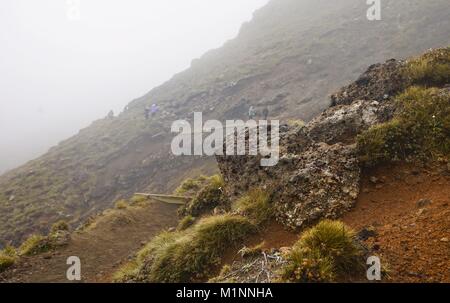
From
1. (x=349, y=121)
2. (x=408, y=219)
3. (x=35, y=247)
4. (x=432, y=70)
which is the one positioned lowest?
(x=35, y=247)

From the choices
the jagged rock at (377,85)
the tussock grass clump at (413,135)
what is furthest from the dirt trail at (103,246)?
the jagged rock at (377,85)

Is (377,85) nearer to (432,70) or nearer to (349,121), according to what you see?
(432,70)

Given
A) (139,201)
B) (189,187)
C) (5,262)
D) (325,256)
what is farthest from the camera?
(189,187)

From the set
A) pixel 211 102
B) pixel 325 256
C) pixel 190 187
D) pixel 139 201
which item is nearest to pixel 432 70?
pixel 325 256

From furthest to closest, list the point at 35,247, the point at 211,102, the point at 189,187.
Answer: the point at 211,102
the point at 189,187
the point at 35,247

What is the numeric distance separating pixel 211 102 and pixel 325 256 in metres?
51.1

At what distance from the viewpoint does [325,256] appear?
6188 millimetres

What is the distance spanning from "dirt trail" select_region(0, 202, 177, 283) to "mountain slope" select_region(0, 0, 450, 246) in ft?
57.3

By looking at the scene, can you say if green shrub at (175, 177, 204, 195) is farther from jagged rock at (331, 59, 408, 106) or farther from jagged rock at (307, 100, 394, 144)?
jagged rock at (307, 100, 394, 144)

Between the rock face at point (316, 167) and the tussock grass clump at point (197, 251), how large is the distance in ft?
3.62

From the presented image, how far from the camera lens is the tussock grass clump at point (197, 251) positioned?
8383mm

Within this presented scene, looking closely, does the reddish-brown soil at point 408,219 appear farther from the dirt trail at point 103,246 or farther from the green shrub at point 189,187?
the green shrub at point 189,187

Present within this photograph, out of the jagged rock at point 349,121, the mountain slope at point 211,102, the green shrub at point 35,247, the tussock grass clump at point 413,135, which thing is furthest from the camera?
the mountain slope at point 211,102

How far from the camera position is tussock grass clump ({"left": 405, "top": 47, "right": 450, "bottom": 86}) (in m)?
10.9
